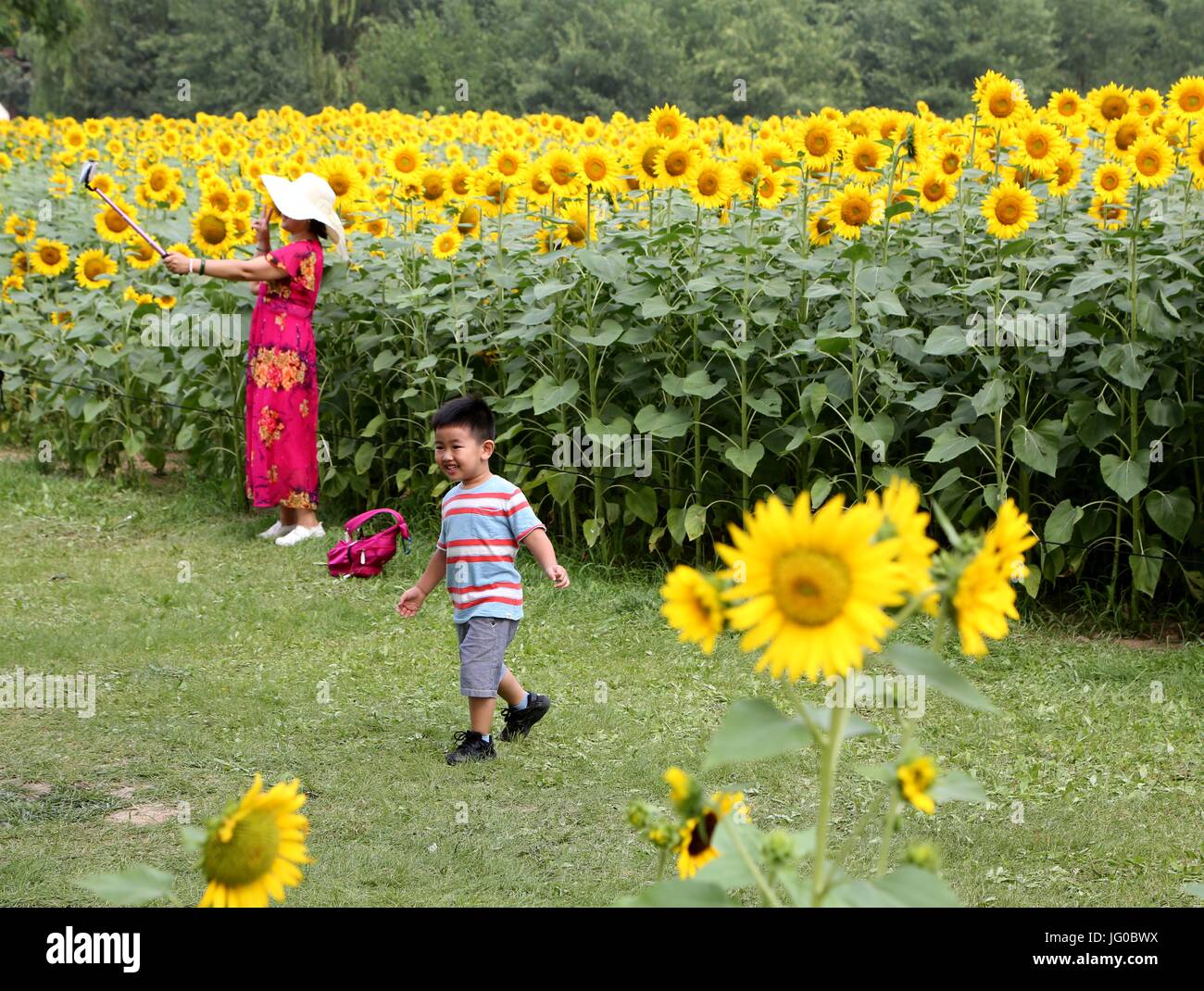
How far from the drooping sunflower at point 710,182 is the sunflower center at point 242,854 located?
4771mm

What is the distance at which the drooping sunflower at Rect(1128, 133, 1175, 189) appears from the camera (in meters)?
5.51

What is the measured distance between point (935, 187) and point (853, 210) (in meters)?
0.33

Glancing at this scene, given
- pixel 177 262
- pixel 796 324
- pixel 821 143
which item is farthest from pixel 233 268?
pixel 821 143

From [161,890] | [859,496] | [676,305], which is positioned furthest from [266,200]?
[161,890]

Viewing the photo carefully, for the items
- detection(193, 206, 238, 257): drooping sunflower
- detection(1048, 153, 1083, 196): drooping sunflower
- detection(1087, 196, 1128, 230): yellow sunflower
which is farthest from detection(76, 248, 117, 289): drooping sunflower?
detection(1087, 196, 1128, 230): yellow sunflower

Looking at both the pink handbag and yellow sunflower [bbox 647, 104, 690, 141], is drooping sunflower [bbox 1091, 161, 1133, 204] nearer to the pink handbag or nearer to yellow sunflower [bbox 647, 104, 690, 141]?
yellow sunflower [bbox 647, 104, 690, 141]

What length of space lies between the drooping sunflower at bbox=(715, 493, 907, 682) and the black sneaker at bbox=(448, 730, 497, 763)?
321cm

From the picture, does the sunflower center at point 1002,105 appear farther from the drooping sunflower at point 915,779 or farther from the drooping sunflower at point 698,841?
the drooping sunflower at point 915,779

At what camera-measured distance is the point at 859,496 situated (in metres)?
5.96

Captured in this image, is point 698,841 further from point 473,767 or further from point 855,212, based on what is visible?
point 855,212

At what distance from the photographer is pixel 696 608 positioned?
1.46 m

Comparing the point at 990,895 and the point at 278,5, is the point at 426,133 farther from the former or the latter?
the point at 278,5

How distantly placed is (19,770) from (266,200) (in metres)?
5.19

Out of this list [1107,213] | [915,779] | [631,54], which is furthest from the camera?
[631,54]
